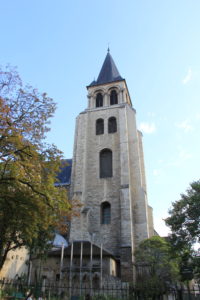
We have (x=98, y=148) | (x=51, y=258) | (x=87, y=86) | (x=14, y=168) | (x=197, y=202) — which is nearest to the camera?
(x=14, y=168)

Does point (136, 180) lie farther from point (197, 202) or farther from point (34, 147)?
point (34, 147)

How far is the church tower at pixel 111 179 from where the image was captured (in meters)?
19.6

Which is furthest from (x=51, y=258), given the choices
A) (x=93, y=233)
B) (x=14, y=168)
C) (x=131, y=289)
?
(x=14, y=168)

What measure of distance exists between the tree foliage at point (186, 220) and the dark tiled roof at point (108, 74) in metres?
20.3

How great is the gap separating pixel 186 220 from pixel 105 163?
11.3 metres

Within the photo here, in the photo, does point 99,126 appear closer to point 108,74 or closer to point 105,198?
point 105,198

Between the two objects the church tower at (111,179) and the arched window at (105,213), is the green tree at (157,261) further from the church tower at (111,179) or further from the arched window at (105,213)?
the arched window at (105,213)

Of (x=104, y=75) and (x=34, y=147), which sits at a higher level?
(x=104, y=75)

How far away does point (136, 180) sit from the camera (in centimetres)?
2303

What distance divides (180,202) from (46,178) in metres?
8.59

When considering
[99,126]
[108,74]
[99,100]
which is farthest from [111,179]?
[108,74]

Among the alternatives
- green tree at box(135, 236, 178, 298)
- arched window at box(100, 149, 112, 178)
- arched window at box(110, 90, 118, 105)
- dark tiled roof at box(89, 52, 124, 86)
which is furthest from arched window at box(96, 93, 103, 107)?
green tree at box(135, 236, 178, 298)

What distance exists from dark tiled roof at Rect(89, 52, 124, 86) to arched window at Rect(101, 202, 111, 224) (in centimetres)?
1631

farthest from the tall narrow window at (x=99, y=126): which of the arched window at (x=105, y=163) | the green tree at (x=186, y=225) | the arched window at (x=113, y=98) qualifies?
the green tree at (x=186, y=225)
